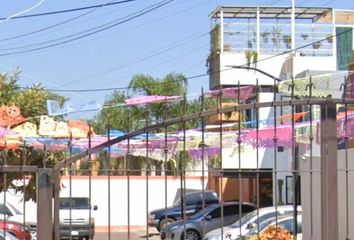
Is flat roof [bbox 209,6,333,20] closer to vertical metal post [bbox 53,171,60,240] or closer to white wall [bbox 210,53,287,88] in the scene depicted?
white wall [bbox 210,53,287,88]

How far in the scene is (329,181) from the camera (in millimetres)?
6656

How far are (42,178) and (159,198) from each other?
27864 mm

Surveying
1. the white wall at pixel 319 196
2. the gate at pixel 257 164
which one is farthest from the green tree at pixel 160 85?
the white wall at pixel 319 196

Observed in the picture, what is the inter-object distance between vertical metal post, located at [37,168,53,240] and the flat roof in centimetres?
3638

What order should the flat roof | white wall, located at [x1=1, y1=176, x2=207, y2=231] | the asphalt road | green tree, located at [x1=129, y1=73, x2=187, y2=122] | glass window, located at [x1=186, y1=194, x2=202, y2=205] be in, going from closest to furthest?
the asphalt road → white wall, located at [x1=1, y1=176, x2=207, y2=231] → glass window, located at [x1=186, y1=194, x2=202, y2=205] → the flat roof → green tree, located at [x1=129, y1=73, x2=187, y2=122]

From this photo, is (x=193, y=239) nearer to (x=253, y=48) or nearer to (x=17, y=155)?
(x=17, y=155)

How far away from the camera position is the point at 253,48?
43156mm

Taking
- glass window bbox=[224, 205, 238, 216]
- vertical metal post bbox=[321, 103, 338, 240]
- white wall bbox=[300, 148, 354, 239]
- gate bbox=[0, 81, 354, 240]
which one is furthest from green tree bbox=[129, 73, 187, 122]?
vertical metal post bbox=[321, 103, 338, 240]

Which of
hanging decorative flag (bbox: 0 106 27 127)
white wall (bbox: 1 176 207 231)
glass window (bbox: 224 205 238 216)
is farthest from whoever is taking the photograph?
white wall (bbox: 1 176 207 231)

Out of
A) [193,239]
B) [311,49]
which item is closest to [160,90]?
[311,49]

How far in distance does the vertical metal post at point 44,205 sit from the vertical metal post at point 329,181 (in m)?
2.53

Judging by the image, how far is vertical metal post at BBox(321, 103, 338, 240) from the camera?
6.62 m

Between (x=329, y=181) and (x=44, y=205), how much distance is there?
2645mm

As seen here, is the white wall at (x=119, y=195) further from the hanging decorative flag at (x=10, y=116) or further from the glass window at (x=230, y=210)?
the hanging decorative flag at (x=10, y=116)
